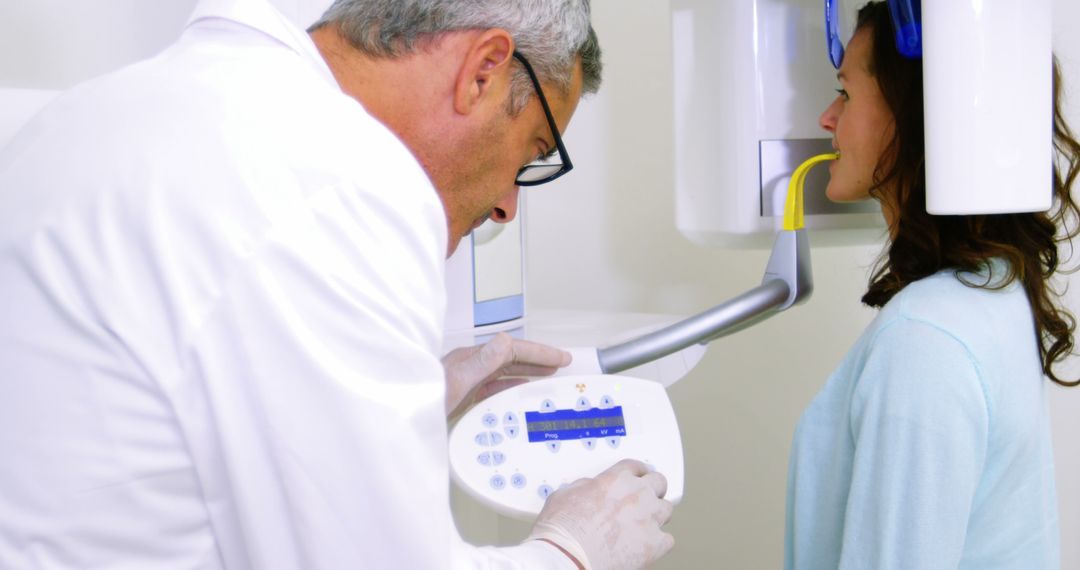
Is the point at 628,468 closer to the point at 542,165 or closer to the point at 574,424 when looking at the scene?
the point at 574,424

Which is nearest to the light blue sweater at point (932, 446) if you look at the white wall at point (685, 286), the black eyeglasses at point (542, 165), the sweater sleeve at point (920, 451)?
the sweater sleeve at point (920, 451)

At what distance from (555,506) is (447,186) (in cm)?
34

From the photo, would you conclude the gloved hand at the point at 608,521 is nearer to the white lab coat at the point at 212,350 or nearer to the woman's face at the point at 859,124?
the white lab coat at the point at 212,350

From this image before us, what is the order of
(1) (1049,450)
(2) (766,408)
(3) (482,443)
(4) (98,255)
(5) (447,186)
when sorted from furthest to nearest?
1. (2) (766,408)
2. (1) (1049,450)
3. (3) (482,443)
4. (5) (447,186)
5. (4) (98,255)

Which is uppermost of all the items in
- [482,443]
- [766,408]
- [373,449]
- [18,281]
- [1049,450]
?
[18,281]

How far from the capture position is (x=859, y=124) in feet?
3.87

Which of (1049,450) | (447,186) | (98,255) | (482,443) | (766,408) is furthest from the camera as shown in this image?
(766,408)

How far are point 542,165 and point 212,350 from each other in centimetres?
58

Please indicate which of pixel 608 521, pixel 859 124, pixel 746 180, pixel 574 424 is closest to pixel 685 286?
pixel 746 180

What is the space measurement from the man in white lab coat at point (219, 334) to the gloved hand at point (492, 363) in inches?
18.3

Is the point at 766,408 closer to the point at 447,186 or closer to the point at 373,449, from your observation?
the point at 447,186

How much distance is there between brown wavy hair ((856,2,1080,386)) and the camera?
1117 mm

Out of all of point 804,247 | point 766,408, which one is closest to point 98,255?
point 804,247

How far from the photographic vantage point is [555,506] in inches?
37.4
